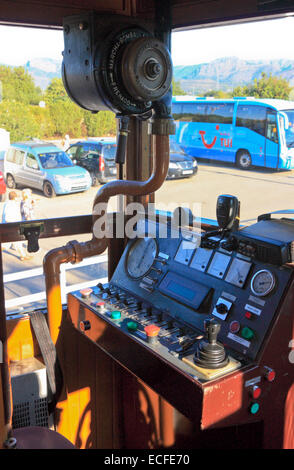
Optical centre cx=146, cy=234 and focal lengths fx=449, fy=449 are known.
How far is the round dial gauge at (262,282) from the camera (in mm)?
1818

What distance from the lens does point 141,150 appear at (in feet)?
9.04

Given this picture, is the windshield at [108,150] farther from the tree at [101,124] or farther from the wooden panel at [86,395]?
the wooden panel at [86,395]

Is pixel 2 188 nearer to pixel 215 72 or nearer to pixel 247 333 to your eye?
pixel 215 72

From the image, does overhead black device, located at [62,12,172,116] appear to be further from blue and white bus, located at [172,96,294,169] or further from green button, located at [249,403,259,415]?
green button, located at [249,403,259,415]

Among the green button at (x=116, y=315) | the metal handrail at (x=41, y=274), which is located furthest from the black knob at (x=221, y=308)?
the metal handrail at (x=41, y=274)

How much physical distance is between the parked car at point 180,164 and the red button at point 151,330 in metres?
1.14

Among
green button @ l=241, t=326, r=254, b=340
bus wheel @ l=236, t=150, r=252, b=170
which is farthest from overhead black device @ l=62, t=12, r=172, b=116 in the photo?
green button @ l=241, t=326, r=254, b=340

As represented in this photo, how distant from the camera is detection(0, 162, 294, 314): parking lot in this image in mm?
2484

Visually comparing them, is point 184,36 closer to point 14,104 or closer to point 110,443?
point 14,104

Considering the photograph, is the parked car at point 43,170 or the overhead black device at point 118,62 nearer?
the overhead black device at point 118,62

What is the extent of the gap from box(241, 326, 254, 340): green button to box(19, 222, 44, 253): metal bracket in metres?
1.26

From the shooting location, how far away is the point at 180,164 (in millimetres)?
2820

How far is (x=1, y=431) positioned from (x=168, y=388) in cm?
66

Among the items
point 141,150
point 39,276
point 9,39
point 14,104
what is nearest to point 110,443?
point 39,276
